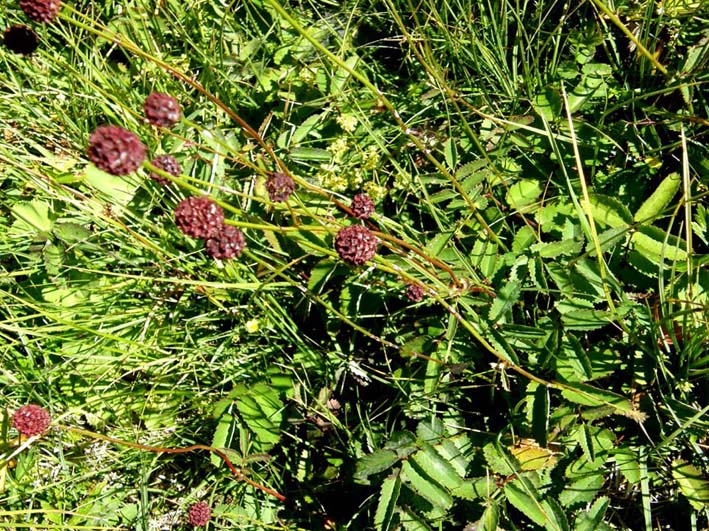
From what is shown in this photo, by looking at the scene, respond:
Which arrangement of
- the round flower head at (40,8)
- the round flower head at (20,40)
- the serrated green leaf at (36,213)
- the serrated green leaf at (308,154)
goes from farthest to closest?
the serrated green leaf at (36,213) < the serrated green leaf at (308,154) < the round flower head at (20,40) < the round flower head at (40,8)

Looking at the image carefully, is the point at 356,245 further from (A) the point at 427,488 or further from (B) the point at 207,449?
(B) the point at 207,449

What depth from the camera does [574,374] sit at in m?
1.95

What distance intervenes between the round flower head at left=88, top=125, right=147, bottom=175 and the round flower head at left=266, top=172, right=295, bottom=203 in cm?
53

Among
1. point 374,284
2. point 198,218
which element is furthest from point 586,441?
point 198,218

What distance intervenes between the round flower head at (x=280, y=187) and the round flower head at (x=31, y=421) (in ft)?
3.17

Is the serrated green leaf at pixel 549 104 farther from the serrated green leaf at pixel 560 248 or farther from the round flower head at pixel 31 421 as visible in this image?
the round flower head at pixel 31 421

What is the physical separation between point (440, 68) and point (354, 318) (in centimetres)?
104

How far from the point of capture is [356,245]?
152 centimetres

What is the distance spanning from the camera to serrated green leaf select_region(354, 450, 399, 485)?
1825 mm

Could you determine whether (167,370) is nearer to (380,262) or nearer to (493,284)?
(380,262)

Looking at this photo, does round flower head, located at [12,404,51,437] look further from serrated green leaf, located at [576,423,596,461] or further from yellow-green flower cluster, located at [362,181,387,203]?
serrated green leaf, located at [576,423,596,461]

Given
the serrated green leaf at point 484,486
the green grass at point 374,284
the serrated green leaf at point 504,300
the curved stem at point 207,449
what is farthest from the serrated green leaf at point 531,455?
the curved stem at point 207,449

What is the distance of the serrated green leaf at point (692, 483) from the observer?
6.33 ft

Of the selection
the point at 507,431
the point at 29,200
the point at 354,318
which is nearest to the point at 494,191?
the point at 354,318
